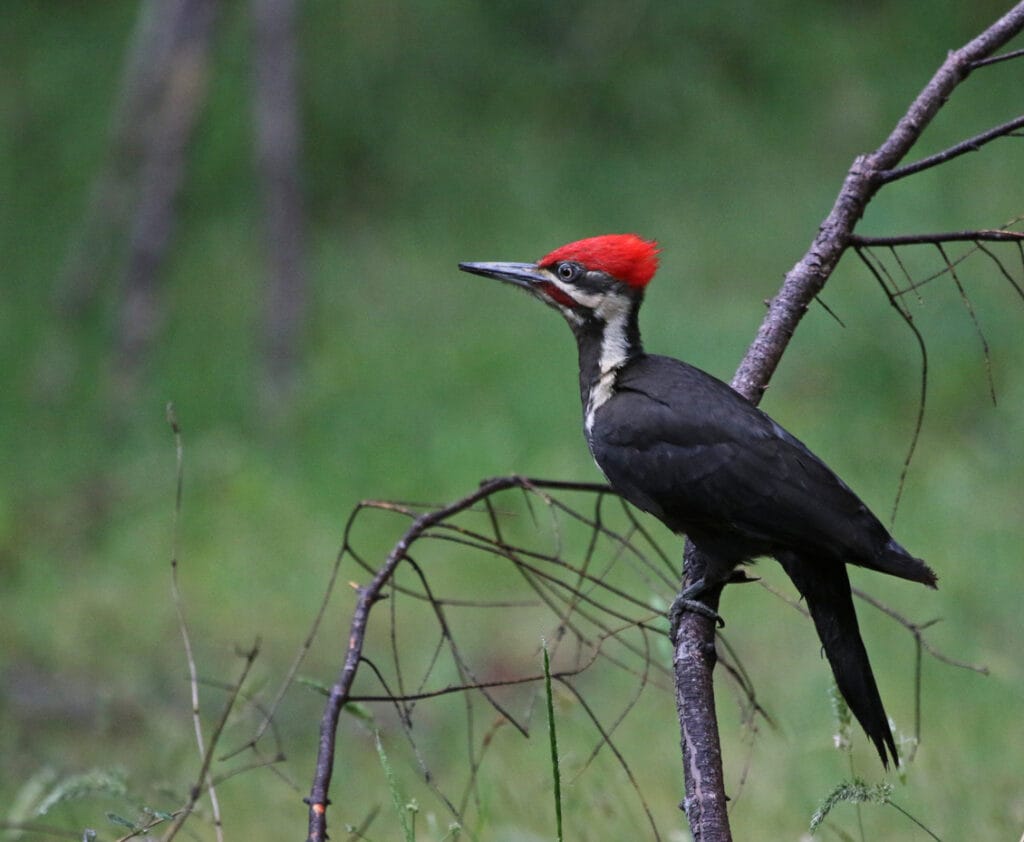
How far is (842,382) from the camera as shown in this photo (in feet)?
22.6

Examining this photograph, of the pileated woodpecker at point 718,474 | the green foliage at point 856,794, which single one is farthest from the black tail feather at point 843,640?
the green foliage at point 856,794

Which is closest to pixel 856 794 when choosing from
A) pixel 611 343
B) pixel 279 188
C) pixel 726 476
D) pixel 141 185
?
pixel 726 476

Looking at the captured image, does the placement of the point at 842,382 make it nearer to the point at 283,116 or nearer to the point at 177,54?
the point at 283,116

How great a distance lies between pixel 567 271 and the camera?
3199mm

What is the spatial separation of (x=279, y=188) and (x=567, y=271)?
419 centimetres

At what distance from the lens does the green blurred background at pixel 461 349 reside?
183 inches

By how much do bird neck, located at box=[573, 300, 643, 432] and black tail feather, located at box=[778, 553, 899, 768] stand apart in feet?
2.13

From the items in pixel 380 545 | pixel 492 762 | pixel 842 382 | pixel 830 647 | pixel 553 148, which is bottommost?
pixel 830 647

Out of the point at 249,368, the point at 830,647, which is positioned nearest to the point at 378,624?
the point at 249,368

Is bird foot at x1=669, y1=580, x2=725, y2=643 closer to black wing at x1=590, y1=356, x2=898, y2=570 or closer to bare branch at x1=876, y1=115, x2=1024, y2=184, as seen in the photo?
black wing at x1=590, y1=356, x2=898, y2=570

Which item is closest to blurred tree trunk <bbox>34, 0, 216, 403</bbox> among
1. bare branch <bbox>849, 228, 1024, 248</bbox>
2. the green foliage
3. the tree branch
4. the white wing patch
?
the white wing patch

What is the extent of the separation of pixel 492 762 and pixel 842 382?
3190 millimetres

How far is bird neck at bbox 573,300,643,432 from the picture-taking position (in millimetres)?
3203

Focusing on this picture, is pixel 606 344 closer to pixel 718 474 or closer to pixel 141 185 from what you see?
pixel 718 474
